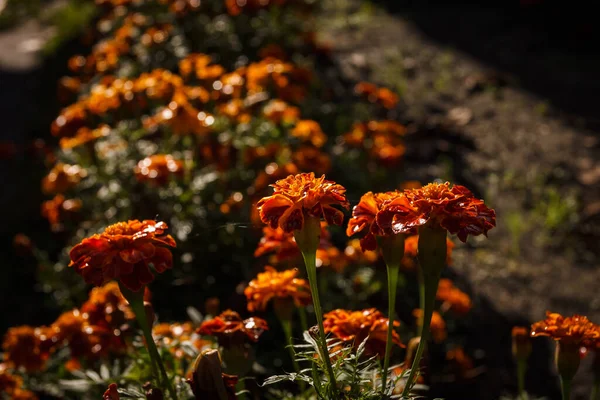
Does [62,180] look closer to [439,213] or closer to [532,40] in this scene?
[439,213]

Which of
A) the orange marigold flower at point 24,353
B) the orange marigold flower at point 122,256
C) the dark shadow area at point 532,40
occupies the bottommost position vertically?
the dark shadow area at point 532,40

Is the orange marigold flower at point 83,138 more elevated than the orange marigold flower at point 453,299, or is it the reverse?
the orange marigold flower at point 83,138

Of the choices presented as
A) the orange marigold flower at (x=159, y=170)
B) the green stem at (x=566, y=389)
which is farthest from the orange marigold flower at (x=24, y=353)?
the green stem at (x=566, y=389)

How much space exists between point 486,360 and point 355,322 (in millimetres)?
1773

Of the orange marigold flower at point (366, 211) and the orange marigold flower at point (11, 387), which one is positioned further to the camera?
the orange marigold flower at point (11, 387)

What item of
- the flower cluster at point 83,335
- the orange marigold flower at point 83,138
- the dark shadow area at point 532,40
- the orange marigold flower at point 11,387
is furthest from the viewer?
the dark shadow area at point 532,40

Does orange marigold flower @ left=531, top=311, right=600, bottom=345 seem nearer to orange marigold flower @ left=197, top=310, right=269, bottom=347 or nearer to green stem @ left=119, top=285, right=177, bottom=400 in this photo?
orange marigold flower @ left=197, top=310, right=269, bottom=347

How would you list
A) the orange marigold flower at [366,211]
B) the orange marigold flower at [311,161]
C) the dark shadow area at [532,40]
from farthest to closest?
1. the dark shadow area at [532,40]
2. the orange marigold flower at [311,161]
3. the orange marigold flower at [366,211]

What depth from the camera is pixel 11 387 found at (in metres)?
2.19

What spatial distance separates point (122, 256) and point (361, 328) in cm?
48

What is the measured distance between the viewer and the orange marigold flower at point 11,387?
2.18 metres

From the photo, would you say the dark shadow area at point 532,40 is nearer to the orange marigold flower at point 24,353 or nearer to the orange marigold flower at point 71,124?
the orange marigold flower at point 71,124

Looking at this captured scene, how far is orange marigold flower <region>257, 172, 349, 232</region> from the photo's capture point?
121 cm

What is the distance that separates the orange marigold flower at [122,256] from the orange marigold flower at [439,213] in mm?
439
